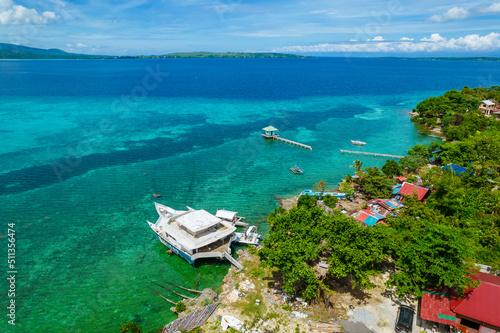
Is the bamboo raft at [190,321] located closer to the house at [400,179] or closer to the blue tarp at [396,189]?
the blue tarp at [396,189]

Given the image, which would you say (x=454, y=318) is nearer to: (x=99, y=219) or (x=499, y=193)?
(x=499, y=193)

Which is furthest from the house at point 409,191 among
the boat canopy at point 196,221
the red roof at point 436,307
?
the boat canopy at point 196,221

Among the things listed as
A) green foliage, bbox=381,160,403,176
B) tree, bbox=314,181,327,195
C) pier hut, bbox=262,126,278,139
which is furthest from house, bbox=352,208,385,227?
pier hut, bbox=262,126,278,139

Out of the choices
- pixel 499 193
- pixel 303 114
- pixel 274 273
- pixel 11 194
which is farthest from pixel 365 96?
pixel 11 194

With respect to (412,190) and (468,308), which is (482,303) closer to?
(468,308)

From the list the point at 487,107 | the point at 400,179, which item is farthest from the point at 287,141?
the point at 487,107

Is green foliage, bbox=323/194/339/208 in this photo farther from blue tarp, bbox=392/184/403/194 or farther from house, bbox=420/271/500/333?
house, bbox=420/271/500/333
